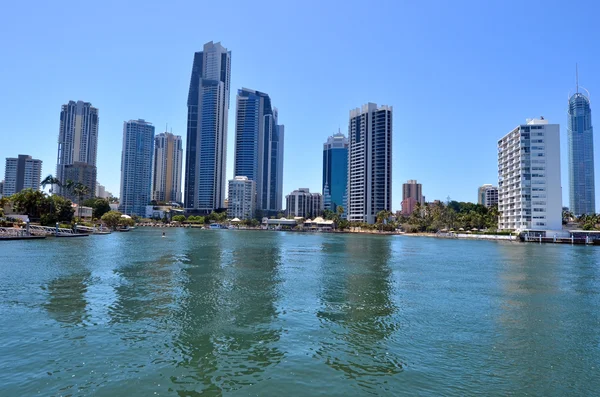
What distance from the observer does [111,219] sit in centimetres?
14062

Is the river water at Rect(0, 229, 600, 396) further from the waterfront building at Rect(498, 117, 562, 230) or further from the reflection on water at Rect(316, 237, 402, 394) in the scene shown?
the waterfront building at Rect(498, 117, 562, 230)

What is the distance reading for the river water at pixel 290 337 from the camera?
44.4 ft

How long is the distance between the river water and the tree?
365 feet

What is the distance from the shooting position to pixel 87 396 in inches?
477

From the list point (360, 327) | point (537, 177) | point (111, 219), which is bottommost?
point (360, 327)

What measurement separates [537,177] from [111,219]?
15577cm

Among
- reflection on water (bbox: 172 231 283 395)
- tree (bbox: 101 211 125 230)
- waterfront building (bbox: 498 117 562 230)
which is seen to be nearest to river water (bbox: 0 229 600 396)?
reflection on water (bbox: 172 231 283 395)

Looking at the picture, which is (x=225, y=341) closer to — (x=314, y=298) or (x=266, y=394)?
(x=266, y=394)

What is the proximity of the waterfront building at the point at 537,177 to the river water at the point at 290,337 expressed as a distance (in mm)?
105580

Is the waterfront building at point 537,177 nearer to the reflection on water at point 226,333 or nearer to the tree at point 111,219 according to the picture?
the reflection on water at point 226,333

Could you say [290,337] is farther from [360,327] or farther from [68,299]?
[68,299]

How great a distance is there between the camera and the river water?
1353 centimetres

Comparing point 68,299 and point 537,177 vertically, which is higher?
point 537,177

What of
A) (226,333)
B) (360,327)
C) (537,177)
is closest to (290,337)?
(226,333)
